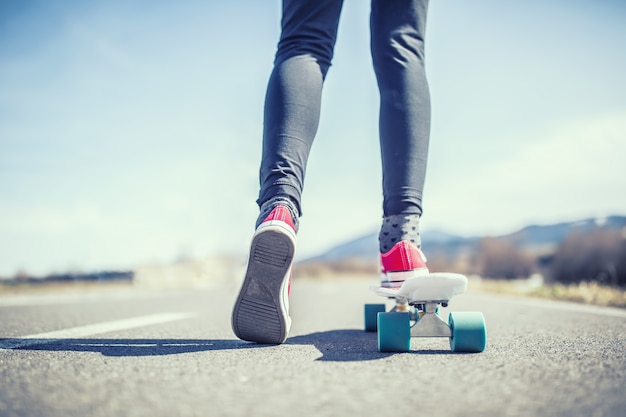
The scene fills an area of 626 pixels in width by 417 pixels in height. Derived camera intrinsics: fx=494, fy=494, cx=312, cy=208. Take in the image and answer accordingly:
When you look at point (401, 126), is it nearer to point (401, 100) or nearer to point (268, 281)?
point (401, 100)

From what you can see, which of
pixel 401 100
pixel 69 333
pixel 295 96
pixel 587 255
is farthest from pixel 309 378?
pixel 587 255

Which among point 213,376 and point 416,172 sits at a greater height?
point 416,172

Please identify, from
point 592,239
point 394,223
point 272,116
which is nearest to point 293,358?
point 394,223

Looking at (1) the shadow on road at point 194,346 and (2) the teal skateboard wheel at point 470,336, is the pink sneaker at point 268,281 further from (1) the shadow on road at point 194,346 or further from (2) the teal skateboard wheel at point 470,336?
(2) the teal skateboard wheel at point 470,336

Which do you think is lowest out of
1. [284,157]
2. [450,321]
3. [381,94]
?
[450,321]

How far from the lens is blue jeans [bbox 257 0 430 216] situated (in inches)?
65.8

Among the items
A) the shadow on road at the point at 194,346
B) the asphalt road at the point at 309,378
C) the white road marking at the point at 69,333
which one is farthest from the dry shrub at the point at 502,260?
the asphalt road at the point at 309,378

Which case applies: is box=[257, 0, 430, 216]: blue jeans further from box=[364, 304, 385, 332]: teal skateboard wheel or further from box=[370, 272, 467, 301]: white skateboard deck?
box=[364, 304, 385, 332]: teal skateboard wheel

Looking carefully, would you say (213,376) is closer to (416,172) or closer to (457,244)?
(416,172)

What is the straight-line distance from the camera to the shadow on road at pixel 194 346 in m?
1.42

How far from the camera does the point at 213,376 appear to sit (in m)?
1.09

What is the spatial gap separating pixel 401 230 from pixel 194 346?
808 millimetres

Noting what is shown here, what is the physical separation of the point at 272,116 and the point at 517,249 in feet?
125

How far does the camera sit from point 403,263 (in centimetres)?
169
